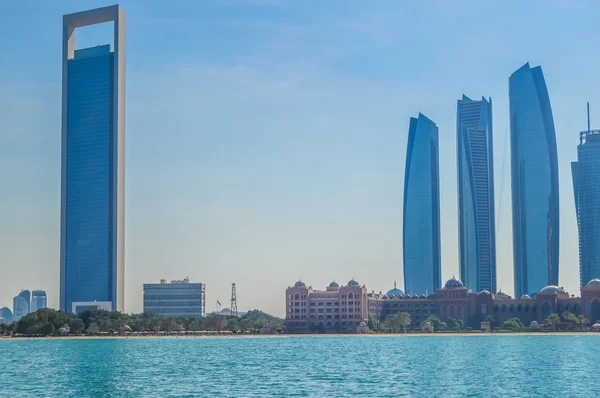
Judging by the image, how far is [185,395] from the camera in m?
77.9

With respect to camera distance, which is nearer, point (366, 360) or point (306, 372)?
point (306, 372)

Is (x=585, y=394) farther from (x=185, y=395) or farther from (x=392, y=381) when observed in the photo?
(x=185, y=395)

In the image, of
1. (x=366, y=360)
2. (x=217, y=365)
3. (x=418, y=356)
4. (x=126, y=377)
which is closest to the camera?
(x=126, y=377)

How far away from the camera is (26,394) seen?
82000mm

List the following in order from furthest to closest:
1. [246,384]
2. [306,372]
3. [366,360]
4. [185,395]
→ 1. [366,360]
2. [306,372]
3. [246,384]
4. [185,395]

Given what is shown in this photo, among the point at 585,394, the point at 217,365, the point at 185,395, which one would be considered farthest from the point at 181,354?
the point at 585,394

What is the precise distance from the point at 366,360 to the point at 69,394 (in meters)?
54.0

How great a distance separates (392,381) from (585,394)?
1848 centimetres

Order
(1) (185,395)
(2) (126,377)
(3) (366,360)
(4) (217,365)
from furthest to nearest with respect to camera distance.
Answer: (3) (366,360) → (4) (217,365) → (2) (126,377) → (1) (185,395)

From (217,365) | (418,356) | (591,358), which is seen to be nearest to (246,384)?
(217,365)

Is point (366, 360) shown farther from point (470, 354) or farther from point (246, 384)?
point (246, 384)

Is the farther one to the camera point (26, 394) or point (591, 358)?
point (591, 358)

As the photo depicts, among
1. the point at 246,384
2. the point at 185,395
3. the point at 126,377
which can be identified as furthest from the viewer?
the point at 126,377

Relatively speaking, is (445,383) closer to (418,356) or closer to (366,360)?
(366,360)
